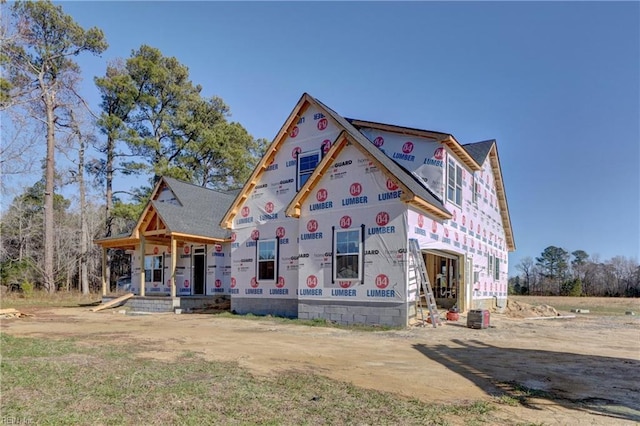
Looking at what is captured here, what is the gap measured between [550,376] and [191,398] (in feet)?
18.0

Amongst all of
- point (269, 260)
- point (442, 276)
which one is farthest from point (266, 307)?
point (442, 276)

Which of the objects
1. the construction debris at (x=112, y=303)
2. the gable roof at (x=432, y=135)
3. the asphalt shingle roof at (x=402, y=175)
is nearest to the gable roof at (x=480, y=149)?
the gable roof at (x=432, y=135)

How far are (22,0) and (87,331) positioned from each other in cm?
2582

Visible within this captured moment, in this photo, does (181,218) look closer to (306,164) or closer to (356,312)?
(306,164)

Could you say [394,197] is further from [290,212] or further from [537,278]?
[537,278]

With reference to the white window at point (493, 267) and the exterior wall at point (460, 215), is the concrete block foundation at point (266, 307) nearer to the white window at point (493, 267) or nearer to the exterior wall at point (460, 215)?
the exterior wall at point (460, 215)

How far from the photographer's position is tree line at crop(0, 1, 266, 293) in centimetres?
2891

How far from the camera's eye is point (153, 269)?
952 inches

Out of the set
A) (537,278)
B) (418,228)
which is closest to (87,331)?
(418,228)

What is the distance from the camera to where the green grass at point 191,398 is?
15.0 ft

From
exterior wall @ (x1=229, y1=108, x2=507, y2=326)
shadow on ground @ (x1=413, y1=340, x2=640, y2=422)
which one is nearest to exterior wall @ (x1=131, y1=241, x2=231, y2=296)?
exterior wall @ (x1=229, y1=108, x2=507, y2=326)

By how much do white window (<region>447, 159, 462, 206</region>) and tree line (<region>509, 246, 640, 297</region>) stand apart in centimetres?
3516

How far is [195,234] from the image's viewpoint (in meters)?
19.9

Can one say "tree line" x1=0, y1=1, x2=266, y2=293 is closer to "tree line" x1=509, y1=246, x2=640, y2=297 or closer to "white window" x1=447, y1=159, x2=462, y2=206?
"white window" x1=447, y1=159, x2=462, y2=206
